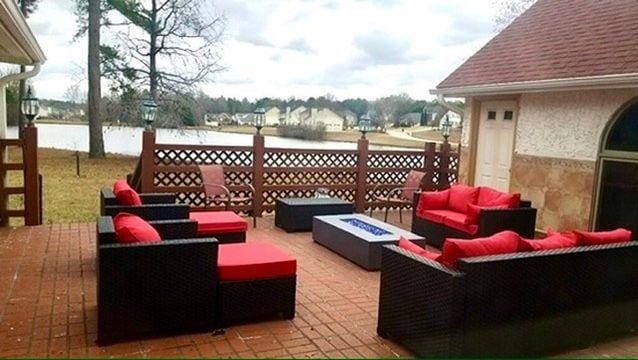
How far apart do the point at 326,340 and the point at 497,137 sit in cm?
583

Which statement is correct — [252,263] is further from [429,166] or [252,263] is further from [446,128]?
[446,128]

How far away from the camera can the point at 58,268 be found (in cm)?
448

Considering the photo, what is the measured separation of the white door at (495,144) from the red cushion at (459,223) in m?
2.29

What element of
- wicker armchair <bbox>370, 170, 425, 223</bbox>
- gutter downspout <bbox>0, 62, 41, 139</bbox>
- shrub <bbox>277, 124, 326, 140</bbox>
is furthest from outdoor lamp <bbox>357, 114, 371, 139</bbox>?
gutter downspout <bbox>0, 62, 41, 139</bbox>

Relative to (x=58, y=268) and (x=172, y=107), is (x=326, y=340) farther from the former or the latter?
(x=172, y=107)

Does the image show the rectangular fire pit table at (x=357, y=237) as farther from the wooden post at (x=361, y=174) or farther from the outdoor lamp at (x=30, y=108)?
the outdoor lamp at (x=30, y=108)

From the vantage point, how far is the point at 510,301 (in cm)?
281

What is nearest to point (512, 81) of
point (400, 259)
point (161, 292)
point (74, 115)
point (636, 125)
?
point (636, 125)

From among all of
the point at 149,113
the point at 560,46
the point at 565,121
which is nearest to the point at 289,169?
the point at 149,113

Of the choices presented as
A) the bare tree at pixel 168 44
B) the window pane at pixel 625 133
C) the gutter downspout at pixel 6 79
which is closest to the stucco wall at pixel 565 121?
the window pane at pixel 625 133

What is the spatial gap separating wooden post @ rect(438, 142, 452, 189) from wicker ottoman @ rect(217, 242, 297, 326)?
19.9 feet

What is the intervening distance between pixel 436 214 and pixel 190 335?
12.4ft

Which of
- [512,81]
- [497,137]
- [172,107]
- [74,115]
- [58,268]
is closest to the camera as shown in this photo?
[58,268]

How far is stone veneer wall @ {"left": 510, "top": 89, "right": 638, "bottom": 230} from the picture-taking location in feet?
19.9
